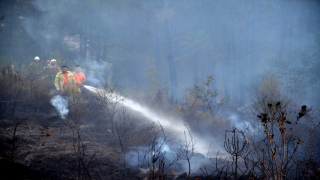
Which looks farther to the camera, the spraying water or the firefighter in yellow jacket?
the firefighter in yellow jacket

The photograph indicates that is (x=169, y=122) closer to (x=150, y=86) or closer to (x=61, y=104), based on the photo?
(x=150, y=86)

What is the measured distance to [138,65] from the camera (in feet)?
74.0

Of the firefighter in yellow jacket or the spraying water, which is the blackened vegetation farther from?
the firefighter in yellow jacket

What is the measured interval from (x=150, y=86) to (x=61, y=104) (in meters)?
5.52

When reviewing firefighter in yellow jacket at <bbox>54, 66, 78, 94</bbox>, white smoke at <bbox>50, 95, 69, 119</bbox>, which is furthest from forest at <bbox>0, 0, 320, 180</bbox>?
firefighter in yellow jacket at <bbox>54, 66, 78, 94</bbox>

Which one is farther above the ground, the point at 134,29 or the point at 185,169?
the point at 134,29

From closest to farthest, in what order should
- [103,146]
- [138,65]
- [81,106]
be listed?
[103,146]
[81,106]
[138,65]

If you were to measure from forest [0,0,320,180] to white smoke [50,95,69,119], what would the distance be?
46 mm

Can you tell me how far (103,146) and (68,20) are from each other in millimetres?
18122

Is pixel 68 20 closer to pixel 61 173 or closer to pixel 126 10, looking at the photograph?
pixel 126 10

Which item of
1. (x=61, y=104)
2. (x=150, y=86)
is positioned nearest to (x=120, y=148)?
(x=61, y=104)

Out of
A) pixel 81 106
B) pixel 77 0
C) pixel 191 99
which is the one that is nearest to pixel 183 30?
pixel 77 0

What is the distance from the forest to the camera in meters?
6.02

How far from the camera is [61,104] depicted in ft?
31.6
